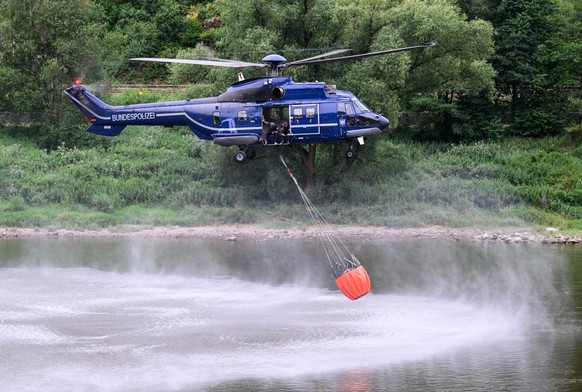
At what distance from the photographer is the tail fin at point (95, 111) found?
Result: 34438 mm

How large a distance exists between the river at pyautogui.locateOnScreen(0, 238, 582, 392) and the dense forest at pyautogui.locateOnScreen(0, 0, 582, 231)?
14.4 ft

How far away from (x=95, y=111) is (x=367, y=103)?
48.0 feet

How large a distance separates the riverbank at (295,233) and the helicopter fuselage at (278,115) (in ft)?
41.9

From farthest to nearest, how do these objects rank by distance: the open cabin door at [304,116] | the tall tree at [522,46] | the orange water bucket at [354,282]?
the tall tree at [522,46] → the open cabin door at [304,116] → the orange water bucket at [354,282]

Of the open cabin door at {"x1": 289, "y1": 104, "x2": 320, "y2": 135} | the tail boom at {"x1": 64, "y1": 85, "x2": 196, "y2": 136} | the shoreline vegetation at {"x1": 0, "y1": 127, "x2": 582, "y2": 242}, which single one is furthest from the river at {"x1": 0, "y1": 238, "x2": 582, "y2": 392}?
the open cabin door at {"x1": 289, "y1": 104, "x2": 320, "y2": 135}

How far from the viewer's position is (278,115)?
33031 millimetres

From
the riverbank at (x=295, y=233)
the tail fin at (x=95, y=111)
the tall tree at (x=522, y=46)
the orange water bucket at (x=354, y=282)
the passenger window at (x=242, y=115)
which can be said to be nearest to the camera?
the orange water bucket at (x=354, y=282)

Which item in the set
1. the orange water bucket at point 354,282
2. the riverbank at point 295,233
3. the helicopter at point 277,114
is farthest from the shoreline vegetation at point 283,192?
the orange water bucket at point 354,282

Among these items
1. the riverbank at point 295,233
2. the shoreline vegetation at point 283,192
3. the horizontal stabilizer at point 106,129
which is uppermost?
the horizontal stabilizer at point 106,129

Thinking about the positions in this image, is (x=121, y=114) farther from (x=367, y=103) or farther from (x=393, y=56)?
(x=393, y=56)

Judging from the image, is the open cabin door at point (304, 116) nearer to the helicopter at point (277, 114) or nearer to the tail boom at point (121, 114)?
the helicopter at point (277, 114)

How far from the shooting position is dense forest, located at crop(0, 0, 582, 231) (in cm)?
4703

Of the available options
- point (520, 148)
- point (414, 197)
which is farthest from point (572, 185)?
point (414, 197)

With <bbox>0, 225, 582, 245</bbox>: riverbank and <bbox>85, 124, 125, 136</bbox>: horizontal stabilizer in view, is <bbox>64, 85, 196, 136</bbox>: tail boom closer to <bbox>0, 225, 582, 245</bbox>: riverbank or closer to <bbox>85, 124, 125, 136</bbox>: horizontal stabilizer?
<bbox>85, 124, 125, 136</bbox>: horizontal stabilizer
